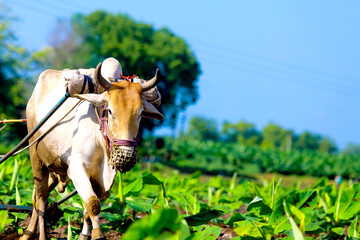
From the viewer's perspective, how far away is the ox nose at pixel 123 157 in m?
3.13

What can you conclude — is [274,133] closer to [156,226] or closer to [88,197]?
[88,197]

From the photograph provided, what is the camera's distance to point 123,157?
123 inches

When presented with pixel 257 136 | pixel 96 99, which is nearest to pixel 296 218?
pixel 96 99

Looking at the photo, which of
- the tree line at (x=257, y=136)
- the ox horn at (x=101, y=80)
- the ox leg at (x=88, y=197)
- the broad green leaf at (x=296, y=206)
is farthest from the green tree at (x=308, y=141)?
the ox horn at (x=101, y=80)

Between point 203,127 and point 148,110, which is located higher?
point 148,110

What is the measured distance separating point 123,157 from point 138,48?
100 feet

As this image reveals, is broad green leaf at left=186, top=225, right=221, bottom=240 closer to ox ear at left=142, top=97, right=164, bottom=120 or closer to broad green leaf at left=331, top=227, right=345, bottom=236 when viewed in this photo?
ox ear at left=142, top=97, right=164, bottom=120

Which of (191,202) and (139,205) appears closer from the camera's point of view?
(139,205)

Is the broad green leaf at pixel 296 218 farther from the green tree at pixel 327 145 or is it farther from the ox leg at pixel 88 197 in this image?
the green tree at pixel 327 145

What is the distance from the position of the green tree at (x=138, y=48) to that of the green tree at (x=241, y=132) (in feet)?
224

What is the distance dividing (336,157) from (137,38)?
21.4m

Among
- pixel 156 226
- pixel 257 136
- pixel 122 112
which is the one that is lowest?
pixel 257 136

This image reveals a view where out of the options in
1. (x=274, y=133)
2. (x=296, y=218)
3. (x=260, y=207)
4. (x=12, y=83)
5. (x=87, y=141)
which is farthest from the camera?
(x=274, y=133)

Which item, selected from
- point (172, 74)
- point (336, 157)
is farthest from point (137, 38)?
point (336, 157)
